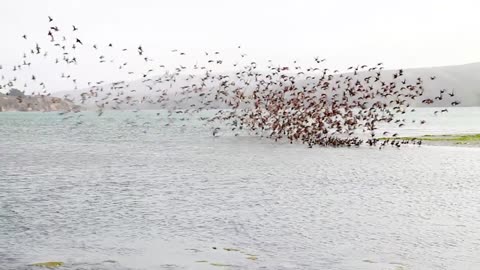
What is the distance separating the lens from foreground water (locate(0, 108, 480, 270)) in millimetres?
19781

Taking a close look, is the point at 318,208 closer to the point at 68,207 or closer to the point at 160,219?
the point at 160,219

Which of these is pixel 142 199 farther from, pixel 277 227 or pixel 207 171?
pixel 207 171

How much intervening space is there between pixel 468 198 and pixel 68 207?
21.1 meters

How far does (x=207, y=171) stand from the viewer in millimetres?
49938

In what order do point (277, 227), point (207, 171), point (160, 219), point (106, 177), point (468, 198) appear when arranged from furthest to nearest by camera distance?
point (207, 171), point (106, 177), point (468, 198), point (160, 219), point (277, 227)

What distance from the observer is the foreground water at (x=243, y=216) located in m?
19.8

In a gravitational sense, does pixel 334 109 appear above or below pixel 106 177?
above

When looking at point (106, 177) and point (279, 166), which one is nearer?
point (106, 177)

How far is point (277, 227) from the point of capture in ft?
82.3

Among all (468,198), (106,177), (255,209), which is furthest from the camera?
(106,177)

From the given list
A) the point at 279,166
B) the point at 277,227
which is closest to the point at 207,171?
the point at 279,166

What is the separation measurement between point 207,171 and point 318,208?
20915mm

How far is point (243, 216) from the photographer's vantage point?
1090 inches

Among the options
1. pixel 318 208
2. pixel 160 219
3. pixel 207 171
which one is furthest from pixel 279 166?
pixel 160 219
